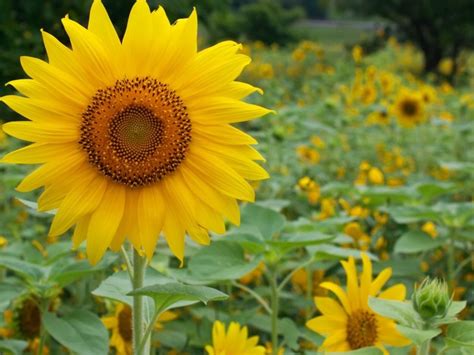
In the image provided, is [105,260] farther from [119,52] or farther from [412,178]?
[412,178]

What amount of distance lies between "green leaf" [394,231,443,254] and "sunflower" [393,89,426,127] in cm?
251

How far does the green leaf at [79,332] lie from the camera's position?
50.9 inches

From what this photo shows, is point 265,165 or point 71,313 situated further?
point 265,165

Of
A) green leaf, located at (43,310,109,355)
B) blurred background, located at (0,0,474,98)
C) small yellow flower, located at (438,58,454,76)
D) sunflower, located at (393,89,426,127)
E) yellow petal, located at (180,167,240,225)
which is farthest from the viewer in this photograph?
small yellow flower, located at (438,58,454,76)

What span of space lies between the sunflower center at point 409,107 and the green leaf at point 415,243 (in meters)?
2.54

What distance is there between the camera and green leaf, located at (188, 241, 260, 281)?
1469 mm

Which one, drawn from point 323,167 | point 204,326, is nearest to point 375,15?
point 323,167

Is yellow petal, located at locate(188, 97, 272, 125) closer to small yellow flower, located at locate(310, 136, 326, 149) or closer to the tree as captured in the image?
small yellow flower, located at locate(310, 136, 326, 149)

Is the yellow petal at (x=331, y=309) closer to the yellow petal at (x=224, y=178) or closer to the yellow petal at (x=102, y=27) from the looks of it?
the yellow petal at (x=224, y=178)

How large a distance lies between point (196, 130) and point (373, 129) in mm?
4013

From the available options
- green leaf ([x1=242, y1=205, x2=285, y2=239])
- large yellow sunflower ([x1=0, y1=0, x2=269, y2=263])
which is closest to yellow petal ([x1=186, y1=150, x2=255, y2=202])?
large yellow sunflower ([x1=0, y1=0, x2=269, y2=263])

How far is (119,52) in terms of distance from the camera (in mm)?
1125

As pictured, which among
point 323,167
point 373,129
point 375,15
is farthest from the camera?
point 375,15

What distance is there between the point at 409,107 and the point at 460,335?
11.2 feet
